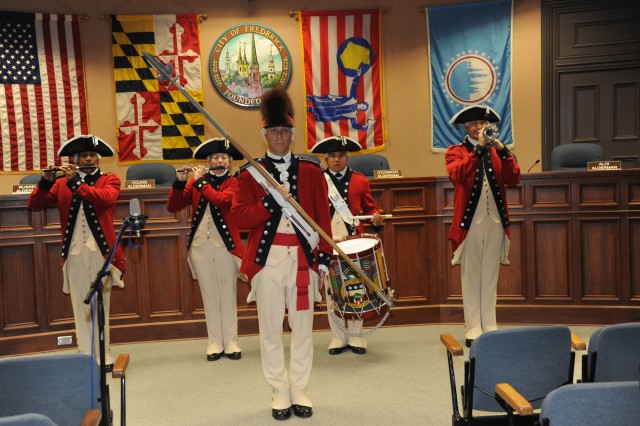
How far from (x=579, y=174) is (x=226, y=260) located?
358 cm

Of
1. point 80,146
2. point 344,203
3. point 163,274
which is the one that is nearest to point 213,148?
point 80,146

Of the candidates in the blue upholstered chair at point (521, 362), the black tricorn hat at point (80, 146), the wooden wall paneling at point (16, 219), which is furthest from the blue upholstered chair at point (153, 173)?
the blue upholstered chair at point (521, 362)

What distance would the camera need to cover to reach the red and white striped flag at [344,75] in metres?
8.99

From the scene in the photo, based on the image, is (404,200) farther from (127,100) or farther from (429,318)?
(127,100)

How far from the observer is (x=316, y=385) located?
15.6 feet

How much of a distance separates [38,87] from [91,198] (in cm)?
421

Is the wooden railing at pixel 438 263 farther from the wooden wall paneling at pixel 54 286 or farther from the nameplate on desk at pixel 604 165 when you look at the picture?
the nameplate on desk at pixel 604 165

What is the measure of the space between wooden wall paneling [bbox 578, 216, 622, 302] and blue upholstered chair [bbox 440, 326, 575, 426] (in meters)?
3.81

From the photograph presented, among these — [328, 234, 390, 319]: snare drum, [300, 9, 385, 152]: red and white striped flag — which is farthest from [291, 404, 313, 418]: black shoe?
[300, 9, 385, 152]: red and white striped flag

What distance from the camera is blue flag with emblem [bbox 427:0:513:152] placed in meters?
8.72

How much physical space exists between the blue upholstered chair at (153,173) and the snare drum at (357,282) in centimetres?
381

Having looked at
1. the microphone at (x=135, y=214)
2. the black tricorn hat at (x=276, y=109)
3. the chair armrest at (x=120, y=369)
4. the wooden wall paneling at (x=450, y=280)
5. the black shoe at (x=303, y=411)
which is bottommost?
the black shoe at (x=303, y=411)

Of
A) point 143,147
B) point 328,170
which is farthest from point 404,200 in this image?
point 143,147

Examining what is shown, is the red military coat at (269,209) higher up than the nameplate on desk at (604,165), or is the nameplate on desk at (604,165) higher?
the nameplate on desk at (604,165)
